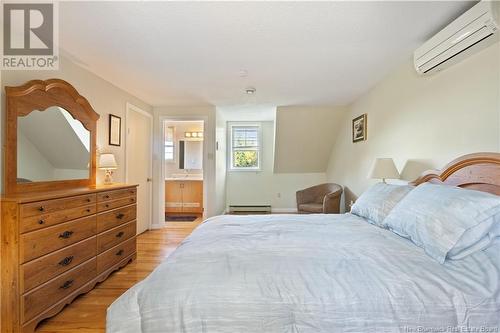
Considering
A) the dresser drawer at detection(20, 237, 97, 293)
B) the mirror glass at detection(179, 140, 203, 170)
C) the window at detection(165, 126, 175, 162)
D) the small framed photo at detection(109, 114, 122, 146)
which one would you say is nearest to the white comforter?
the dresser drawer at detection(20, 237, 97, 293)

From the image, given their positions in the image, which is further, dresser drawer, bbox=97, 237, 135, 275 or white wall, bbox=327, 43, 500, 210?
dresser drawer, bbox=97, 237, 135, 275

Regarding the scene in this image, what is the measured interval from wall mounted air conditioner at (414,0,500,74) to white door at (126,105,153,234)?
3.69 meters

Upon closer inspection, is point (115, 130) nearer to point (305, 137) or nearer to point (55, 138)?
point (55, 138)

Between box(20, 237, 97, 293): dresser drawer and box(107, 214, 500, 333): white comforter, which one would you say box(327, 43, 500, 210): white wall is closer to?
box(107, 214, 500, 333): white comforter

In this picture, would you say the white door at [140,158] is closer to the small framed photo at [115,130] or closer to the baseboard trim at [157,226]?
the baseboard trim at [157,226]

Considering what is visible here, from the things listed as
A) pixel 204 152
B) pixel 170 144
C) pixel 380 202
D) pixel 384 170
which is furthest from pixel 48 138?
pixel 170 144

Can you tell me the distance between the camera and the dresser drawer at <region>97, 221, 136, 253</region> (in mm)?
2387

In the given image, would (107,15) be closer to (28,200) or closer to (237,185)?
(28,200)

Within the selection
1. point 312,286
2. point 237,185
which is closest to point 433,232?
point 312,286

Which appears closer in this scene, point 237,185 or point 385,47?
point 385,47

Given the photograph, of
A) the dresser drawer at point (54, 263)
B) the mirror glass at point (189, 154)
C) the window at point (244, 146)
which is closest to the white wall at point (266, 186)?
the window at point (244, 146)

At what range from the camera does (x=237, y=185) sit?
6.02m

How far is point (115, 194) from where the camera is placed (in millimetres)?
2621

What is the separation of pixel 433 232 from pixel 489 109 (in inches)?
41.7
